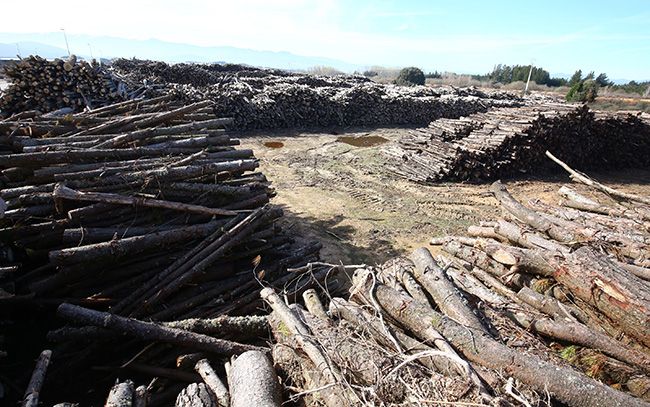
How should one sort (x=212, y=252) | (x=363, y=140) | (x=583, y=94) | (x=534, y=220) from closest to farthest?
(x=212, y=252) < (x=534, y=220) < (x=363, y=140) < (x=583, y=94)

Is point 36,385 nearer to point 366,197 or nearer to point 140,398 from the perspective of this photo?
point 140,398

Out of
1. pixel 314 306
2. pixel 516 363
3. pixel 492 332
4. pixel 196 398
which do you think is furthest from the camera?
pixel 314 306

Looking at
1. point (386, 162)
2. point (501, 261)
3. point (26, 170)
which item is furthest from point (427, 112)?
point (26, 170)

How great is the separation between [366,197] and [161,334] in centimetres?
761

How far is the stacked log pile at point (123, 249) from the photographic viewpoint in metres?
4.22

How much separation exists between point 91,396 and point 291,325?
278 centimetres

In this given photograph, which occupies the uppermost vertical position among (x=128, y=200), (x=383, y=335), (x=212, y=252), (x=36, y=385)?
(x=128, y=200)

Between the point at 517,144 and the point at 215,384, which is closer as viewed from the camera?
the point at 215,384

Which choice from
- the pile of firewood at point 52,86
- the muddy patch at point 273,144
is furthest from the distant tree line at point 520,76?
the pile of firewood at point 52,86

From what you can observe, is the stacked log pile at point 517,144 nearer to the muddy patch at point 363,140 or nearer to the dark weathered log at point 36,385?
the muddy patch at point 363,140

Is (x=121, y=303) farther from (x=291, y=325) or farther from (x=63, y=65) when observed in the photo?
(x=63, y=65)

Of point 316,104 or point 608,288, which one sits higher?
point 316,104

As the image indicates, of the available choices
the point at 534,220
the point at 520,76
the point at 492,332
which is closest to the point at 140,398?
the point at 492,332

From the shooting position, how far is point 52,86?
11.3 m
